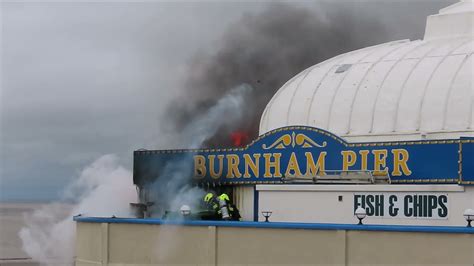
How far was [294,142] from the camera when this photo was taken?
3191cm

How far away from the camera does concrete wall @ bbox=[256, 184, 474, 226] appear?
28.4 m

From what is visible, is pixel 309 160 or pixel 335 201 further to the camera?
pixel 309 160

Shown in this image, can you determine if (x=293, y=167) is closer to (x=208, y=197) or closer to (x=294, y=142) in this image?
(x=294, y=142)

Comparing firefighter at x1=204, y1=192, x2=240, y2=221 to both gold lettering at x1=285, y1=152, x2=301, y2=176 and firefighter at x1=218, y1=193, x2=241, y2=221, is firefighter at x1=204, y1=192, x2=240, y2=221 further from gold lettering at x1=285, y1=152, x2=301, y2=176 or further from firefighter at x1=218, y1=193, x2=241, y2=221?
gold lettering at x1=285, y1=152, x2=301, y2=176

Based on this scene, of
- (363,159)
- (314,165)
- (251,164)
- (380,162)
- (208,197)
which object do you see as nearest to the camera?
(380,162)

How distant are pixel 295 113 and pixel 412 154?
6203mm

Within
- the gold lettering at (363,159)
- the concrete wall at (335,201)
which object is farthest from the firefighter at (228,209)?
the gold lettering at (363,159)

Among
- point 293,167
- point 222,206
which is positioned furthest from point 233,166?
point 293,167

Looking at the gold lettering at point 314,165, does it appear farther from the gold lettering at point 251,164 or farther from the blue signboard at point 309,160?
the gold lettering at point 251,164

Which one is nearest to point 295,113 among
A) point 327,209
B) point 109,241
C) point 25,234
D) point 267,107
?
point 267,107

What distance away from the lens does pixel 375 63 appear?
34125mm

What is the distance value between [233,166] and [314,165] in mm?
2945

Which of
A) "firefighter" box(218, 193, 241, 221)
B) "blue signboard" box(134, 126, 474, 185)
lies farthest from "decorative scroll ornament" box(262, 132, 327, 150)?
"firefighter" box(218, 193, 241, 221)

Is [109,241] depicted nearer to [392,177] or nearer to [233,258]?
[233,258]
